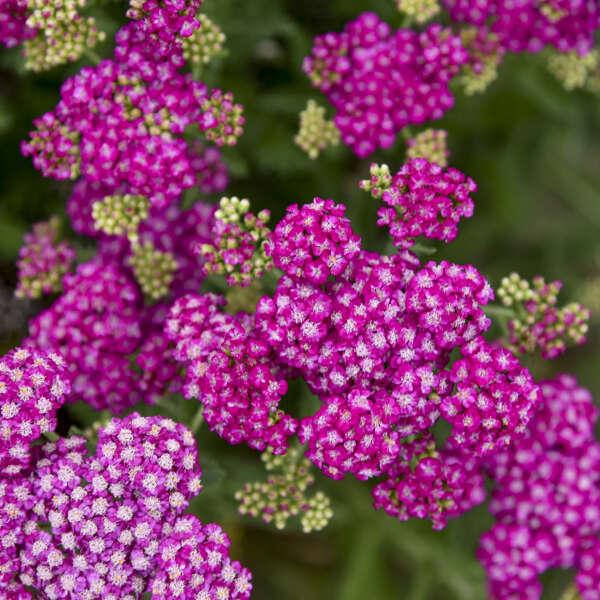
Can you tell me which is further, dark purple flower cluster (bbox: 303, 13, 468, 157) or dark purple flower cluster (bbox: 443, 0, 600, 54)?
dark purple flower cluster (bbox: 443, 0, 600, 54)

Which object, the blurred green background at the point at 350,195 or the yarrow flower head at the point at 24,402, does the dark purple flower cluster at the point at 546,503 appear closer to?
the blurred green background at the point at 350,195

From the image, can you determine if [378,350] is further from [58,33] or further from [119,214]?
[58,33]

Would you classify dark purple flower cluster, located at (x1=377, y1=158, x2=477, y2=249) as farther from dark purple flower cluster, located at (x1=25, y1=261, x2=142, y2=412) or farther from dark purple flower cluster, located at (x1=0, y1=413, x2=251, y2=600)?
dark purple flower cluster, located at (x1=25, y1=261, x2=142, y2=412)

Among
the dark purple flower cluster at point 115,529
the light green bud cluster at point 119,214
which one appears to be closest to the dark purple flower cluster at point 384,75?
the light green bud cluster at point 119,214

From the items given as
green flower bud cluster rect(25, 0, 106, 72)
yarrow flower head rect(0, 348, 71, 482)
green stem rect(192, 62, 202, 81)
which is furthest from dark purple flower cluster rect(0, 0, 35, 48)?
yarrow flower head rect(0, 348, 71, 482)

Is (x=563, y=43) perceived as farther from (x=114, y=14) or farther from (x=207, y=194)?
(x=114, y=14)
